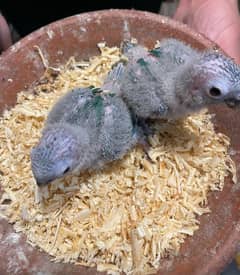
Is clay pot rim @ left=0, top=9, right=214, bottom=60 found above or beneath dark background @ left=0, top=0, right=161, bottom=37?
above

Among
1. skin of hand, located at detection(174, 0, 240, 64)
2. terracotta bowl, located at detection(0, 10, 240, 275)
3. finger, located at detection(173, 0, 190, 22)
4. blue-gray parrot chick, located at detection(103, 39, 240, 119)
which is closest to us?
blue-gray parrot chick, located at detection(103, 39, 240, 119)

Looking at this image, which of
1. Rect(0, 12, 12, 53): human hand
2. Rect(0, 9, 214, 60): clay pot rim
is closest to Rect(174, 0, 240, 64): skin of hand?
Rect(0, 9, 214, 60): clay pot rim

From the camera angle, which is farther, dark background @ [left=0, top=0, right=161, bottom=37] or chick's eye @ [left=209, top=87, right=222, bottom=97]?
dark background @ [left=0, top=0, right=161, bottom=37]

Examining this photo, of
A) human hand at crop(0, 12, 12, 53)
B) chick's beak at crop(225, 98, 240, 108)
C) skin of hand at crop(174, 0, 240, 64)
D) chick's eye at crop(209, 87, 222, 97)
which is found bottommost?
human hand at crop(0, 12, 12, 53)

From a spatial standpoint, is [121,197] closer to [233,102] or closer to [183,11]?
[233,102]

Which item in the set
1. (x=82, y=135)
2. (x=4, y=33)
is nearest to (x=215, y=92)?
(x=82, y=135)

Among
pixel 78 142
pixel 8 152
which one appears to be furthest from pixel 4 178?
pixel 78 142

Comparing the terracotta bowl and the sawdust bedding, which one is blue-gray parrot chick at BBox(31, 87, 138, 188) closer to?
the sawdust bedding
